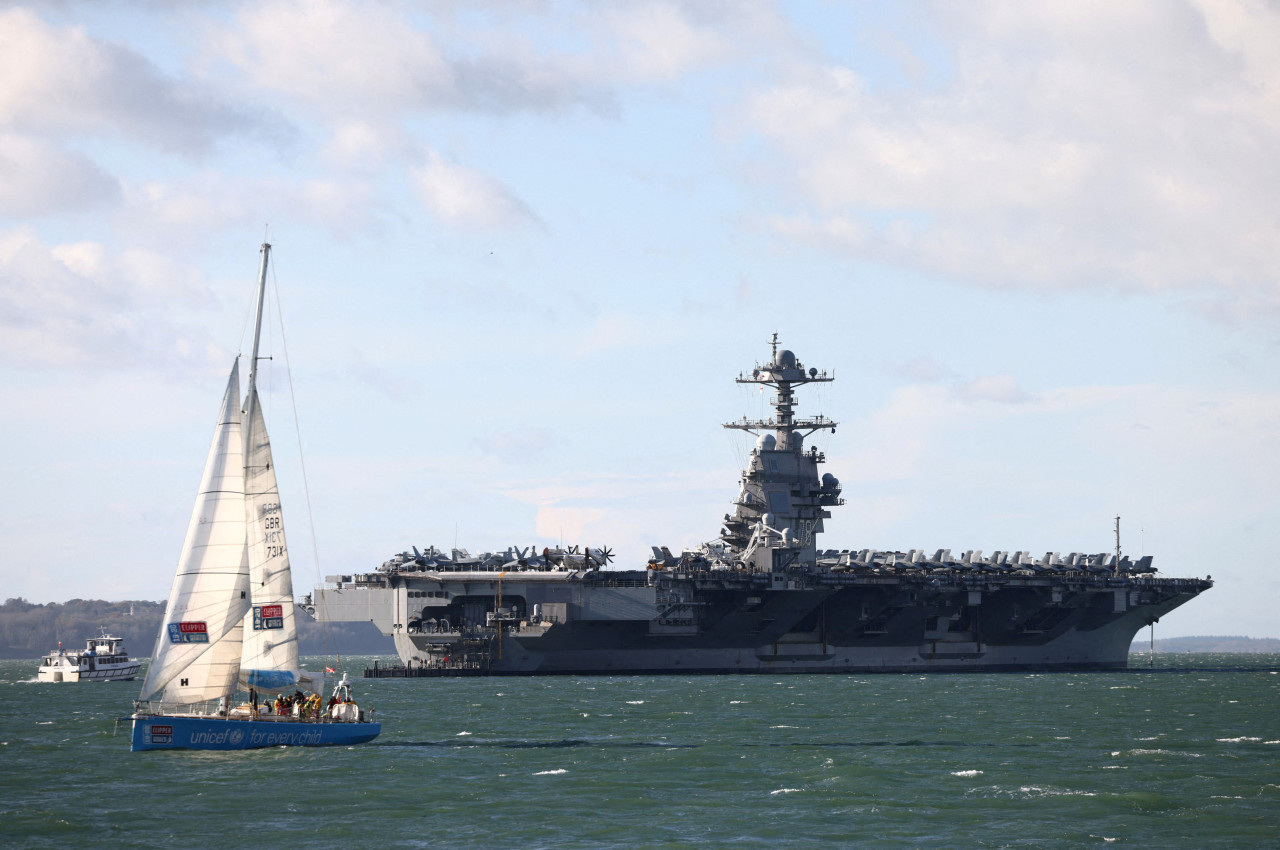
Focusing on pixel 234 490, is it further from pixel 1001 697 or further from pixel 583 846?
pixel 1001 697

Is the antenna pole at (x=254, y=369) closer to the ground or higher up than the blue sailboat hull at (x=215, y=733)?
higher up

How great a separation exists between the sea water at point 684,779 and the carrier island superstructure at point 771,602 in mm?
10180

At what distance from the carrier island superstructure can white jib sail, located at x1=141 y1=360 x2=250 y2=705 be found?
30991mm

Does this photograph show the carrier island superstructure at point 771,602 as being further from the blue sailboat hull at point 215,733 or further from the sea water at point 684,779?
the blue sailboat hull at point 215,733

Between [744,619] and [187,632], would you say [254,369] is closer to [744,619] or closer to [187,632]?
[187,632]

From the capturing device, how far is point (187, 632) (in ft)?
113

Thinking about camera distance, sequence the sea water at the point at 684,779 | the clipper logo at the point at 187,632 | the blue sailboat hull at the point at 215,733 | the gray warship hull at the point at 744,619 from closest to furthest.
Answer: the sea water at the point at 684,779 → the blue sailboat hull at the point at 215,733 → the clipper logo at the point at 187,632 → the gray warship hull at the point at 744,619

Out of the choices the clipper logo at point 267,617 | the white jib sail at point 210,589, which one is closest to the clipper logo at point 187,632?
the white jib sail at point 210,589

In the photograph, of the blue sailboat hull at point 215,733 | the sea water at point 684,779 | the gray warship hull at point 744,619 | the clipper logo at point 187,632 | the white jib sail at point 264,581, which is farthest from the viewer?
the gray warship hull at point 744,619

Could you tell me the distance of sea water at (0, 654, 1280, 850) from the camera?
1056 inches

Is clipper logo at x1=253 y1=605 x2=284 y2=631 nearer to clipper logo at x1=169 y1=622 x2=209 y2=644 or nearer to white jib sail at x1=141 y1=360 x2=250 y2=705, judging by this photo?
white jib sail at x1=141 y1=360 x2=250 y2=705

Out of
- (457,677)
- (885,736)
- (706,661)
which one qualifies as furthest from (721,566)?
(885,736)

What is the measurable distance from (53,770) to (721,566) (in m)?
39.4

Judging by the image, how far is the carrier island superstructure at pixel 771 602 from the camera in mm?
66312
